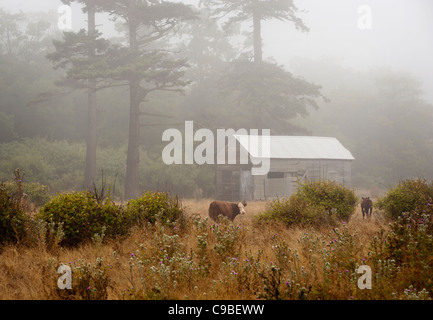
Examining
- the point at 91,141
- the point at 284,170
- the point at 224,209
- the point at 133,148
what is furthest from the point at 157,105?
the point at 224,209

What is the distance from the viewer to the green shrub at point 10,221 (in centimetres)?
888

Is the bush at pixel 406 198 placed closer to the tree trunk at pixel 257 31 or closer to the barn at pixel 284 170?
the barn at pixel 284 170

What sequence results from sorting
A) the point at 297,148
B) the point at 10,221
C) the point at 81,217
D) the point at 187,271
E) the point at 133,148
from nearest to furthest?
the point at 187,271, the point at 10,221, the point at 81,217, the point at 133,148, the point at 297,148

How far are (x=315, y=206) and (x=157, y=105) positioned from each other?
29988mm

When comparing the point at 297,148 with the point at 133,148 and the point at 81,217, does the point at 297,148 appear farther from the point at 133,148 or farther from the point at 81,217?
the point at 81,217

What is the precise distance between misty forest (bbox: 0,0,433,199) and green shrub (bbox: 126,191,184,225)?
50.6 ft

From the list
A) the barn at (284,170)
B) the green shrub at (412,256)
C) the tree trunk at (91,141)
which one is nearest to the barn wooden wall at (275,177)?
the barn at (284,170)

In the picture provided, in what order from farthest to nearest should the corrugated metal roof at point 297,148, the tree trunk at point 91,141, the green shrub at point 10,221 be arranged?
the tree trunk at point 91,141 < the corrugated metal roof at point 297,148 < the green shrub at point 10,221

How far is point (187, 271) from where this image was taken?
240 inches

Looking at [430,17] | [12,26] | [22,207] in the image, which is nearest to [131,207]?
[22,207]

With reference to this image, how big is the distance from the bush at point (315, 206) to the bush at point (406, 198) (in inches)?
45.7

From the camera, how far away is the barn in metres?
27.0

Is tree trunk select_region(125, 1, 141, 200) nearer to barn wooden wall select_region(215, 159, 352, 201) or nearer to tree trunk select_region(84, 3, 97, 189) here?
tree trunk select_region(84, 3, 97, 189)

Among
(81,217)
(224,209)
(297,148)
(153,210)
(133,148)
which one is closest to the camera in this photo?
(81,217)
